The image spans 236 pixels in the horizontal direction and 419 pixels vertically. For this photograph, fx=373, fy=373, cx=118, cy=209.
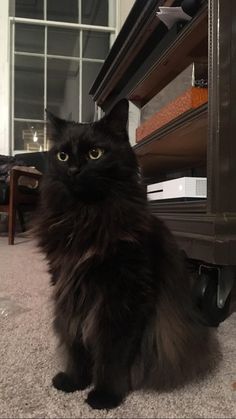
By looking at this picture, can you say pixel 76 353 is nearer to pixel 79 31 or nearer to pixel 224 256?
pixel 224 256

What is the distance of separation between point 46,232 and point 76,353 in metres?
0.25

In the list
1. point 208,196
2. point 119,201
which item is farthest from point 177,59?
point 119,201

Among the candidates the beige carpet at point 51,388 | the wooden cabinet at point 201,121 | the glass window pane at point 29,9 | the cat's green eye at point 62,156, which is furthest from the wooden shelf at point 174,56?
the glass window pane at point 29,9

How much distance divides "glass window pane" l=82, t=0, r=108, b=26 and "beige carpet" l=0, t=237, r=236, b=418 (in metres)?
3.55

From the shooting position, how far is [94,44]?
3.94 meters

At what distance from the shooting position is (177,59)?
1.63 meters

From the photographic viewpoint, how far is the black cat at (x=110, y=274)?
26.8 inches

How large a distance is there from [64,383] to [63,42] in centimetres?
384

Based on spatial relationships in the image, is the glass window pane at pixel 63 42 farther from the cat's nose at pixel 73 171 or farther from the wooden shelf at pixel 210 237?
the cat's nose at pixel 73 171

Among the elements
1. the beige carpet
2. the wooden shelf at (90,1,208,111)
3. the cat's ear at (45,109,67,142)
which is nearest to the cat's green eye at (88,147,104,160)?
the cat's ear at (45,109,67,142)

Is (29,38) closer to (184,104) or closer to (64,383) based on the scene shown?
(184,104)

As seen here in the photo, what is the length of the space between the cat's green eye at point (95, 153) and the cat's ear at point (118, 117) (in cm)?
7

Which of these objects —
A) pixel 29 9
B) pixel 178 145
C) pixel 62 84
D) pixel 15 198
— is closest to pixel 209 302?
pixel 178 145

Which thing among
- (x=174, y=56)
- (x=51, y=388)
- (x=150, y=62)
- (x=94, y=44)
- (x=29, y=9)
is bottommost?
(x=51, y=388)
